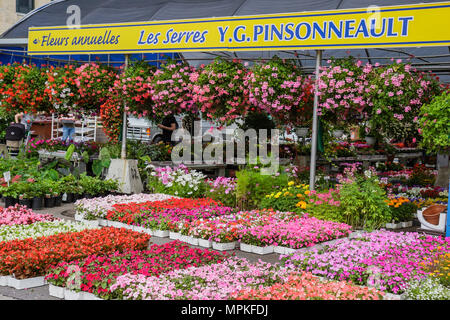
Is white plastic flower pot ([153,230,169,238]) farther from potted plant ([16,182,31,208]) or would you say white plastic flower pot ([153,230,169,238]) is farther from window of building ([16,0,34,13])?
window of building ([16,0,34,13])

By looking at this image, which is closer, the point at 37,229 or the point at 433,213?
the point at 37,229

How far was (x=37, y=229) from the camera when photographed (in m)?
7.62

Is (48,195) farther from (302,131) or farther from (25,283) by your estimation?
(302,131)

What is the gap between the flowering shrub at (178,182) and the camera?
441 inches

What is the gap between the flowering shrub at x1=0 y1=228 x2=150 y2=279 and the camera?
18.9 feet

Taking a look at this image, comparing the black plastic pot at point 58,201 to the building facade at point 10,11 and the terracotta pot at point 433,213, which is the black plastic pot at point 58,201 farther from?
the building facade at point 10,11

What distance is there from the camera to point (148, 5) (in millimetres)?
14023

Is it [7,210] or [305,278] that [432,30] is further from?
[7,210]

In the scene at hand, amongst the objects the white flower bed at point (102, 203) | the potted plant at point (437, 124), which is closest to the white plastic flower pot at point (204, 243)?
the white flower bed at point (102, 203)

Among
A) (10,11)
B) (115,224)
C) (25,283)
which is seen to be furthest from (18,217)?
(10,11)

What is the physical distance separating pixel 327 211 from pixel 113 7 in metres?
9.34

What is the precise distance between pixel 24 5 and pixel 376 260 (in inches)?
1307

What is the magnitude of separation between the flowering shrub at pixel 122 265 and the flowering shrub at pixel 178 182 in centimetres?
437

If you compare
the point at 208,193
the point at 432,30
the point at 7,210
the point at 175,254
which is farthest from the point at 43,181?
the point at 432,30
